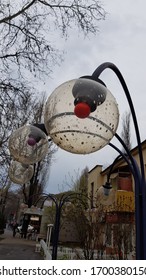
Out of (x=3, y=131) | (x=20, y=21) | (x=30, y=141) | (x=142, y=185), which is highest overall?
(x=20, y=21)

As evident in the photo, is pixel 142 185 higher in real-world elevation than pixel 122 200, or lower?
lower

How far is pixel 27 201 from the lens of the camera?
3048 centimetres

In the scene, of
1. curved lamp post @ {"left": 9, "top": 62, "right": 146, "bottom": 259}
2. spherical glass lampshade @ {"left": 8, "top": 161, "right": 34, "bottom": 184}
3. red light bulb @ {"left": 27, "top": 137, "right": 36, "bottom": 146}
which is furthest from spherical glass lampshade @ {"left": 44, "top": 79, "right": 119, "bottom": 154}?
spherical glass lampshade @ {"left": 8, "top": 161, "right": 34, "bottom": 184}

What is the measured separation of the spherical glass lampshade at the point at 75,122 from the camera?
1.75 m

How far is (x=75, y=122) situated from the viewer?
69.8 inches

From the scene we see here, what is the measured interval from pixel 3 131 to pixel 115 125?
293 inches

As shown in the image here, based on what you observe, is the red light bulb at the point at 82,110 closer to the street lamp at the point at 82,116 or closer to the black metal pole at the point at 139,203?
the street lamp at the point at 82,116

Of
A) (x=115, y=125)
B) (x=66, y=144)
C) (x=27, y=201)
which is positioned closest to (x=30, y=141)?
(x=66, y=144)

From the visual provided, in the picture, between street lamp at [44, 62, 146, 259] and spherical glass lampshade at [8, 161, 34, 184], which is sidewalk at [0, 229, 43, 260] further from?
street lamp at [44, 62, 146, 259]

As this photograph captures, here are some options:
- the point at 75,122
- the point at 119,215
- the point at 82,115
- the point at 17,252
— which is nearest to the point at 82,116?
the point at 82,115

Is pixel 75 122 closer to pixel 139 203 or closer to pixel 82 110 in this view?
pixel 82 110

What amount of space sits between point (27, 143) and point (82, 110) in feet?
4.49

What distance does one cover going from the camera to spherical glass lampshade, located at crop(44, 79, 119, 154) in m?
1.75
